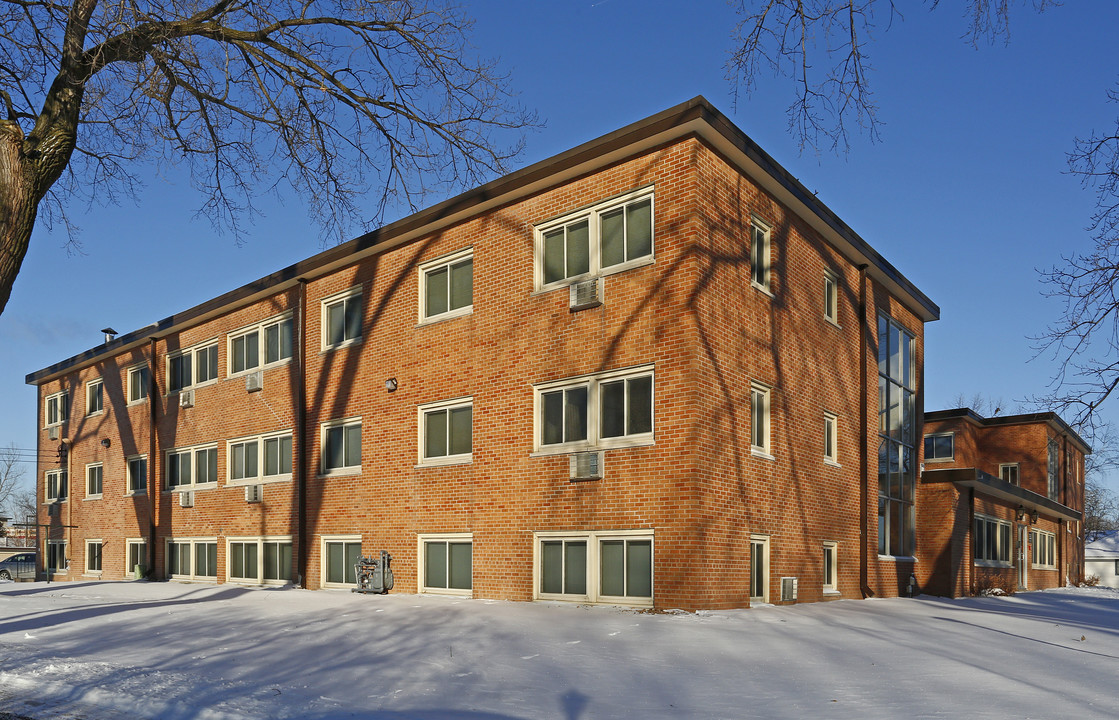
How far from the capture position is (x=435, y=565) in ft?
62.0

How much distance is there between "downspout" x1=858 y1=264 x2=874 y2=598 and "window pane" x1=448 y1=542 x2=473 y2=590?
9.11 metres

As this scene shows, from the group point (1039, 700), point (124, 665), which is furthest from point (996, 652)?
point (124, 665)

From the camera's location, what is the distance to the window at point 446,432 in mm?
18562

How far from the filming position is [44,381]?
38062 millimetres

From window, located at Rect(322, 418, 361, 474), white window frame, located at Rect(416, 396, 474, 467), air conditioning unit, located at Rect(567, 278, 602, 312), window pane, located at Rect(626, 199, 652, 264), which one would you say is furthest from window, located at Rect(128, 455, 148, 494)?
window pane, located at Rect(626, 199, 652, 264)

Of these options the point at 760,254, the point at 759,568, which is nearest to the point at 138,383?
the point at 760,254

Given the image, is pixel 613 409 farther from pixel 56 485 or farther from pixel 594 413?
pixel 56 485

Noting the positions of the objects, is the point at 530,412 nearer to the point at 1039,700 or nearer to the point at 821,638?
the point at 821,638

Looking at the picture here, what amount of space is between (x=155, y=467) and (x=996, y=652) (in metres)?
25.8

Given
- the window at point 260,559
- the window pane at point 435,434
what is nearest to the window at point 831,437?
the window pane at point 435,434

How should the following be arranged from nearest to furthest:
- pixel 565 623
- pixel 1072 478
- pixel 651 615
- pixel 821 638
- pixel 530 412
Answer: pixel 821 638 → pixel 565 623 → pixel 651 615 → pixel 530 412 → pixel 1072 478

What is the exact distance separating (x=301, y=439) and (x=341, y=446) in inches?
61.0

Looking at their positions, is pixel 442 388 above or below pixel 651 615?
above

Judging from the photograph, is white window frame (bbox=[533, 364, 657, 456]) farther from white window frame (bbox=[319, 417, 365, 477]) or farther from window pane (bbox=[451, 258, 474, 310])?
white window frame (bbox=[319, 417, 365, 477])
